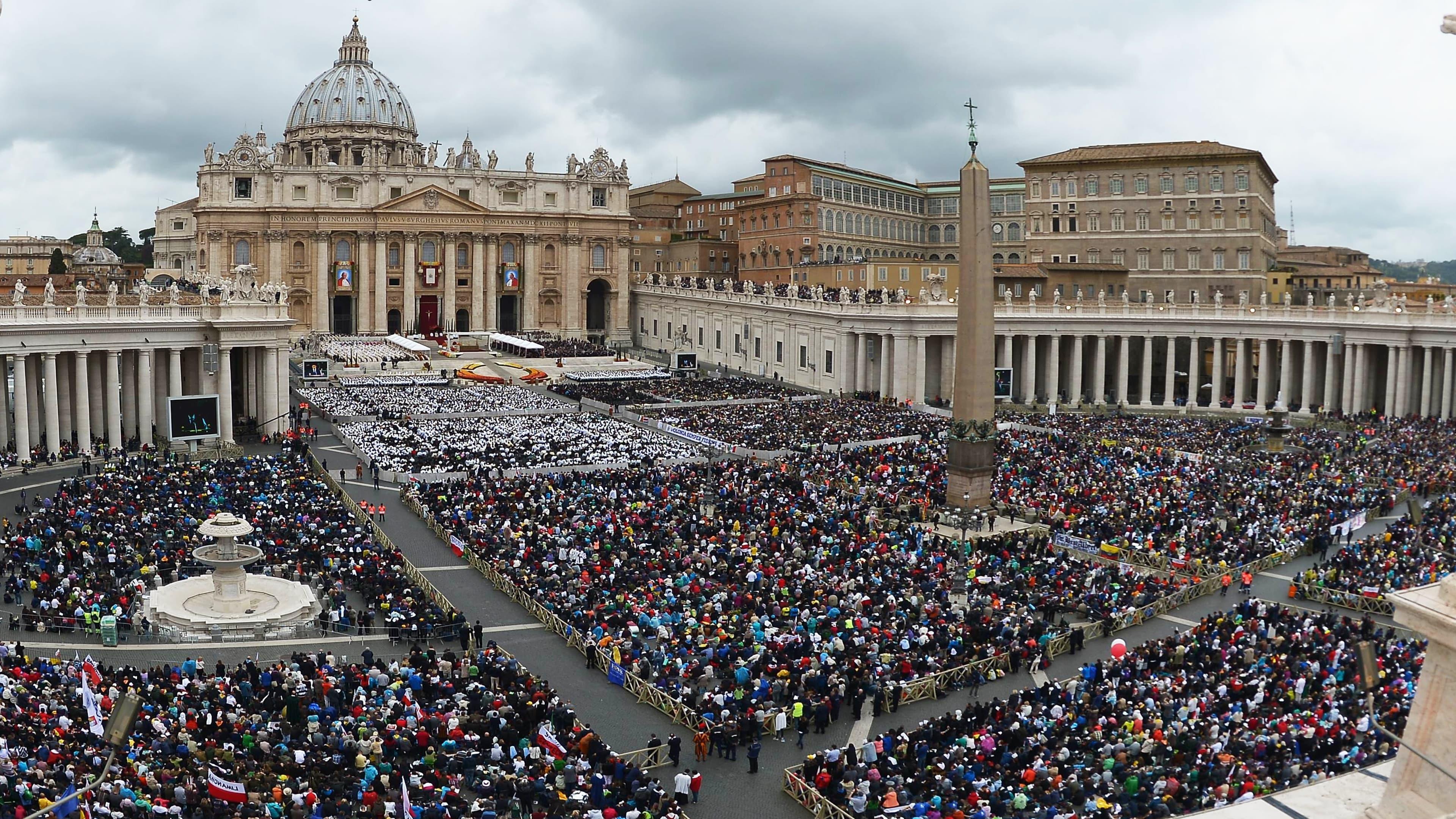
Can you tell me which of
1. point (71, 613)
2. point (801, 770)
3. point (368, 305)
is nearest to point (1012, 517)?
point (801, 770)

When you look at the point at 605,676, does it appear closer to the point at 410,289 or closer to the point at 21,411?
the point at 21,411

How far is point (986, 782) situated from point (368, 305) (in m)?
97.1

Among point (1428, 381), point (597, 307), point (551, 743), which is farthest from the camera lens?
point (597, 307)

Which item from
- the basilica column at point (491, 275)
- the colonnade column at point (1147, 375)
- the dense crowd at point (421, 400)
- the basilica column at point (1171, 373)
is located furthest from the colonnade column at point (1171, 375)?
the basilica column at point (491, 275)

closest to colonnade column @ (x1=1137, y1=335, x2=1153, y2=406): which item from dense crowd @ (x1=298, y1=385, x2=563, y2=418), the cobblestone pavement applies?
dense crowd @ (x1=298, y1=385, x2=563, y2=418)

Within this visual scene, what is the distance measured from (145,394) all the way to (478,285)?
194 feet

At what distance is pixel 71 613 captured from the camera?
27953mm

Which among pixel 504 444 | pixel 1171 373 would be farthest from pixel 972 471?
pixel 1171 373

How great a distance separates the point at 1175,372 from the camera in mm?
75875

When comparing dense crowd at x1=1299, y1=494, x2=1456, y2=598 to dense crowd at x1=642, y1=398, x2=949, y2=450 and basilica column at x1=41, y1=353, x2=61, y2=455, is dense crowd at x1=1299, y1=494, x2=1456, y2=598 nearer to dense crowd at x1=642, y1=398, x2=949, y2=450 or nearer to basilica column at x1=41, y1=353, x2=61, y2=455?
dense crowd at x1=642, y1=398, x2=949, y2=450

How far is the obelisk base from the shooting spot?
40.0 meters

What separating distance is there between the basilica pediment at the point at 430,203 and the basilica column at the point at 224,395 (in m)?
53.8

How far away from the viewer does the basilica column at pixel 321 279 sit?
351 ft

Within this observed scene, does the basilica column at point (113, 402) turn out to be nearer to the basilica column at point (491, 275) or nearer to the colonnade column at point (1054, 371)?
the colonnade column at point (1054, 371)
